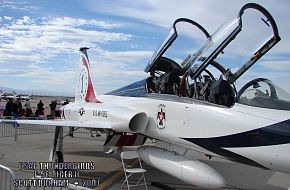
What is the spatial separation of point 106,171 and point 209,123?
12.6 feet

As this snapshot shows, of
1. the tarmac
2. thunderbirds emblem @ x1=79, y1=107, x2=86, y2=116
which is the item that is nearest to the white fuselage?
thunderbirds emblem @ x1=79, y1=107, x2=86, y2=116

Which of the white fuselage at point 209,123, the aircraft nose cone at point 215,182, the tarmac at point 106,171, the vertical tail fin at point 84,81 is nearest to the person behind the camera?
the white fuselage at point 209,123

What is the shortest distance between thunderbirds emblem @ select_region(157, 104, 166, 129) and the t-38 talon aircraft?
0.06 ft

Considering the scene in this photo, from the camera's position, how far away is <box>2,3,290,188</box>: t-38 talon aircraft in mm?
5062

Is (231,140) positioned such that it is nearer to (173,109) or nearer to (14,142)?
A: (173,109)

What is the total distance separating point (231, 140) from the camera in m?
5.40

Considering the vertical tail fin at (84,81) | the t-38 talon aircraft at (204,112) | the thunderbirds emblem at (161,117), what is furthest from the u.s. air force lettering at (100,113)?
the vertical tail fin at (84,81)

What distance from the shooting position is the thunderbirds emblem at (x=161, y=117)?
6.65m

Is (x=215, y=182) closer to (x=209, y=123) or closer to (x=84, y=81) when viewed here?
(x=209, y=123)

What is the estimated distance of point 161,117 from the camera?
671 cm

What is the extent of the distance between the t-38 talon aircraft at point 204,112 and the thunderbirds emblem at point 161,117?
0.02 m

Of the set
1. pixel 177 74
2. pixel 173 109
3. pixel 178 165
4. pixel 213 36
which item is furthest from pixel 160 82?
pixel 178 165

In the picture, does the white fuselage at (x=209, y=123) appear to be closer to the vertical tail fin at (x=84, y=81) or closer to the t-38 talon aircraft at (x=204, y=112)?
the t-38 talon aircraft at (x=204, y=112)

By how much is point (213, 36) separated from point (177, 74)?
1.27 m
